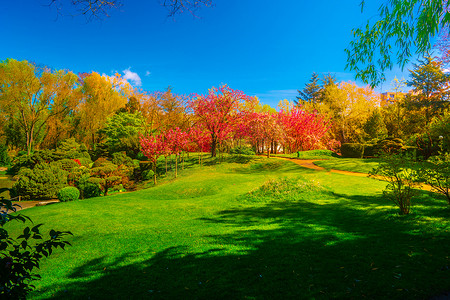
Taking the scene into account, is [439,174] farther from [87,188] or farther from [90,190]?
[87,188]

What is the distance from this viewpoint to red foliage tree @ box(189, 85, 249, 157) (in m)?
29.2

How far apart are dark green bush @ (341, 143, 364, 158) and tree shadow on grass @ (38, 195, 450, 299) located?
21.9m

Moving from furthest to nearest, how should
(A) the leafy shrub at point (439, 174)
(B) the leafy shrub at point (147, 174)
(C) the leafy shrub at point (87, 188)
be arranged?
(B) the leafy shrub at point (147, 174) < (C) the leafy shrub at point (87, 188) < (A) the leafy shrub at point (439, 174)

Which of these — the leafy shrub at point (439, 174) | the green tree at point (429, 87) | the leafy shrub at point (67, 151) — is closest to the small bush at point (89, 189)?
the leafy shrub at point (67, 151)

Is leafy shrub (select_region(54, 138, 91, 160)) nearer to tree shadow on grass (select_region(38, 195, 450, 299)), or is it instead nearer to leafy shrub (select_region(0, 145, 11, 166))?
leafy shrub (select_region(0, 145, 11, 166))

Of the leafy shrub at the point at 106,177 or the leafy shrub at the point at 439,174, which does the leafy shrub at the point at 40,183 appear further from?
the leafy shrub at the point at 439,174

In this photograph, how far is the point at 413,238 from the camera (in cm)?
574

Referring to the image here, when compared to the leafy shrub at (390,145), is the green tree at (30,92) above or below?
above

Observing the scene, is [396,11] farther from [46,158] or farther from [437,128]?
[46,158]

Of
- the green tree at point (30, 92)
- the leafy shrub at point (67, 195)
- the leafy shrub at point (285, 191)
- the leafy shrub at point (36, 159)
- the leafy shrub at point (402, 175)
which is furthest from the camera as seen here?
the green tree at point (30, 92)

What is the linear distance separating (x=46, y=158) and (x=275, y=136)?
83.7 ft

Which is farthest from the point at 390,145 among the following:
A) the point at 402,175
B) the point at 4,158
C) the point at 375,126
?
the point at 4,158

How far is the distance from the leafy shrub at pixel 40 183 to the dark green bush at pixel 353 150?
29.0m

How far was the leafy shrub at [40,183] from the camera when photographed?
18.0 metres
